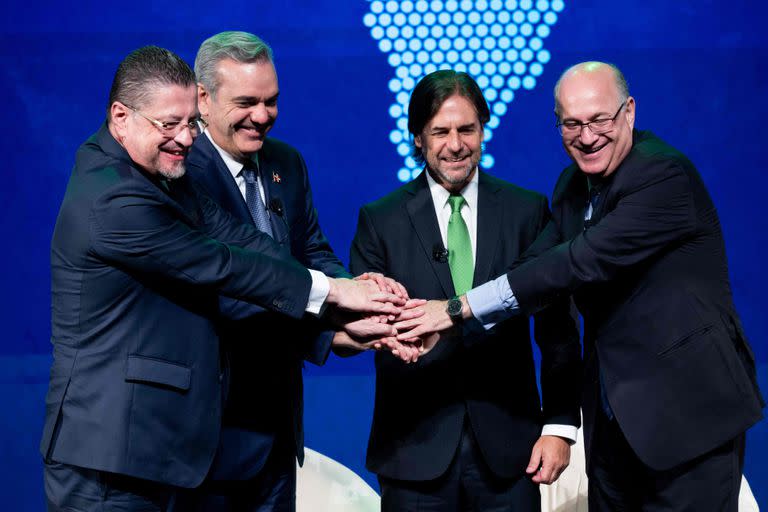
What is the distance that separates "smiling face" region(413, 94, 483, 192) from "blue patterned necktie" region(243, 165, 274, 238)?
479 millimetres

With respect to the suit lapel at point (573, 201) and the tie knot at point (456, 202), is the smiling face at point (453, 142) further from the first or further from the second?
the suit lapel at point (573, 201)

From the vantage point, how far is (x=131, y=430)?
2.17 meters

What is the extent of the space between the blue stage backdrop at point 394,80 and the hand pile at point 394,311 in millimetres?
1713

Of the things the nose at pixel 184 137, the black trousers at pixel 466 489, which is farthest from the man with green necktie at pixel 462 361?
the nose at pixel 184 137

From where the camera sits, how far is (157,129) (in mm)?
2252

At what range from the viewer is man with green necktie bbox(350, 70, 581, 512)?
8.38 ft

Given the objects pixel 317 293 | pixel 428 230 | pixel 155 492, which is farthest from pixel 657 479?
pixel 155 492

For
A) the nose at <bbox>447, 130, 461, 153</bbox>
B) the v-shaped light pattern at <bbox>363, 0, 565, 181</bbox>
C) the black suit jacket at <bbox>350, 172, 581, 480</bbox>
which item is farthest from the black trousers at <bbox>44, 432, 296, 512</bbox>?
the v-shaped light pattern at <bbox>363, 0, 565, 181</bbox>

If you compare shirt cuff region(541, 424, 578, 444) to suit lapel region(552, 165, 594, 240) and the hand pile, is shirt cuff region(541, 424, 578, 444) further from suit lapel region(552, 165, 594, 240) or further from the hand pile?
suit lapel region(552, 165, 594, 240)

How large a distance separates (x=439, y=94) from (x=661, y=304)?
0.84 metres

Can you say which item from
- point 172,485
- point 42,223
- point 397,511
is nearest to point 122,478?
point 172,485

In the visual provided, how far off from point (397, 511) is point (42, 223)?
257cm

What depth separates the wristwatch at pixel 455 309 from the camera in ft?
8.46

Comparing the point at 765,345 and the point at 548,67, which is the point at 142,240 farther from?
the point at 765,345
